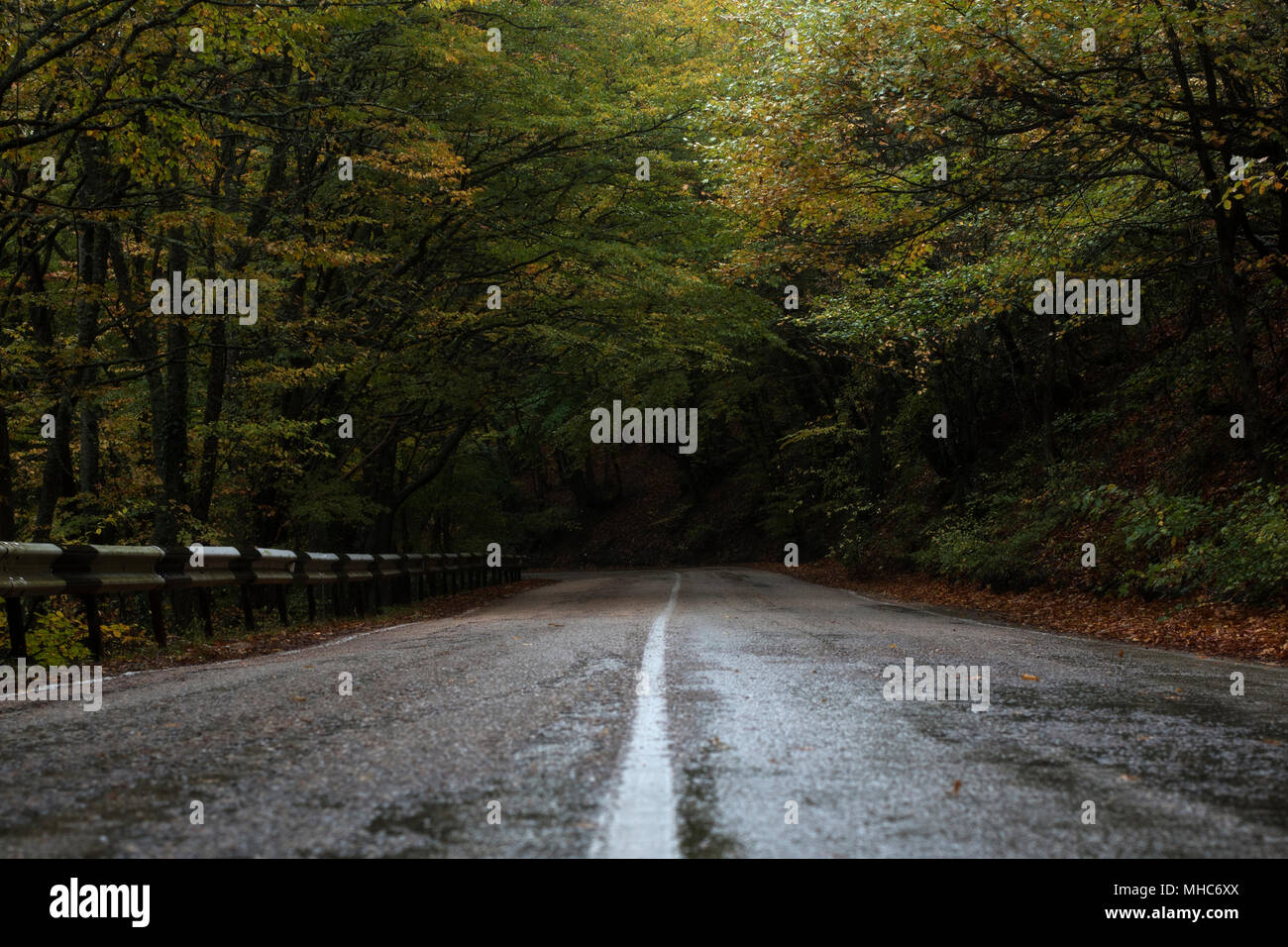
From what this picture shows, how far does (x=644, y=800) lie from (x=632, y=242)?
53.8ft

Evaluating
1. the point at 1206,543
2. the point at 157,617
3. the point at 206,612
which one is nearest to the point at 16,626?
the point at 157,617

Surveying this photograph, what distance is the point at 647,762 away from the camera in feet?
12.9

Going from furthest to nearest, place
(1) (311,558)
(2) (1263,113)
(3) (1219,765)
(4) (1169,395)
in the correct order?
1. (4) (1169,395)
2. (1) (311,558)
3. (2) (1263,113)
4. (3) (1219,765)

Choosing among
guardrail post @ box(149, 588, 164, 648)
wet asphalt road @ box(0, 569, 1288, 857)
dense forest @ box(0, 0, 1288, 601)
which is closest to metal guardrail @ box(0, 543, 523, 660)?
guardrail post @ box(149, 588, 164, 648)

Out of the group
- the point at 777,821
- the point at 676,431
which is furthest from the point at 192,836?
the point at 676,431

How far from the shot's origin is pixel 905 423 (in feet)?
87.6

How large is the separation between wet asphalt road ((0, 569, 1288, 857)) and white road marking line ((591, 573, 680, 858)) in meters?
0.01

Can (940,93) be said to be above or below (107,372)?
above

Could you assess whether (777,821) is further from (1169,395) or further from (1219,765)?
(1169,395)

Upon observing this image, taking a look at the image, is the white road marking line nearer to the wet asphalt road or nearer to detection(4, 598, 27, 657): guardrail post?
the wet asphalt road

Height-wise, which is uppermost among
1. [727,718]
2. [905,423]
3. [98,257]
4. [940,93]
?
[940,93]

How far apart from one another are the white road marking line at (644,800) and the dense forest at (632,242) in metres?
8.10

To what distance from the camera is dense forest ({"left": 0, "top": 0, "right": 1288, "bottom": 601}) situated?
1138 centimetres

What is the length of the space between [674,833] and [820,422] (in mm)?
27336
